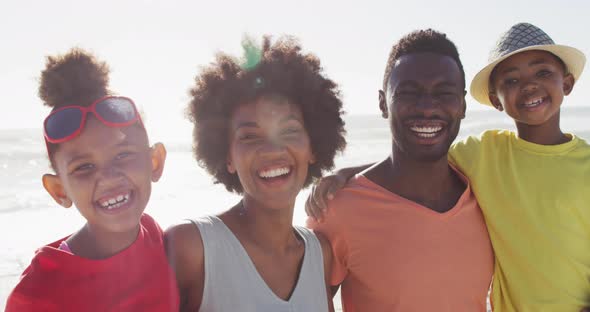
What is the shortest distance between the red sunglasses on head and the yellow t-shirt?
2207 millimetres

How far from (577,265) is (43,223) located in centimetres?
813

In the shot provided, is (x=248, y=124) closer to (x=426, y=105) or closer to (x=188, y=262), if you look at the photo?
(x=188, y=262)

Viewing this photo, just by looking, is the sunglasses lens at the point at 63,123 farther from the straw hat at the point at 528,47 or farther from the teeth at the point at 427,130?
the straw hat at the point at 528,47

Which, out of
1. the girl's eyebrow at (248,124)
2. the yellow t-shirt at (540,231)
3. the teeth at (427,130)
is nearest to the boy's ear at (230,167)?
the girl's eyebrow at (248,124)

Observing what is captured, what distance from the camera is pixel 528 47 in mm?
3357

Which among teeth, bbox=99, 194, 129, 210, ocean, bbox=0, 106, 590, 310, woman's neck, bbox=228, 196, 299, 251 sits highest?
teeth, bbox=99, 194, 129, 210

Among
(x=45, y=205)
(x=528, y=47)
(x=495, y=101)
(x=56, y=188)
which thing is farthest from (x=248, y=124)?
(x=45, y=205)

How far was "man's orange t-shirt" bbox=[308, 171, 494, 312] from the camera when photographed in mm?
2842

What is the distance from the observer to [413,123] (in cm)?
306

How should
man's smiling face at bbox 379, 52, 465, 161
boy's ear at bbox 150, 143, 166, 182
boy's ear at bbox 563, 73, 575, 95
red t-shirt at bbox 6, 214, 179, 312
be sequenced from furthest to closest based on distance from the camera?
1. boy's ear at bbox 563, 73, 575, 95
2. man's smiling face at bbox 379, 52, 465, 161
3. boy's ear at bbox 150, 143, 166, 182
4. red t-shirt at bbox 6, 214, 179, 312

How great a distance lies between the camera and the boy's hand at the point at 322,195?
A: 10.0ft

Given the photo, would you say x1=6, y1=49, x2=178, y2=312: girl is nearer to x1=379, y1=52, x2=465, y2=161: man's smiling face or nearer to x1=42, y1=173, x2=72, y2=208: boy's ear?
x1=42, y1=173, x2=72, y2=208: boy's ear

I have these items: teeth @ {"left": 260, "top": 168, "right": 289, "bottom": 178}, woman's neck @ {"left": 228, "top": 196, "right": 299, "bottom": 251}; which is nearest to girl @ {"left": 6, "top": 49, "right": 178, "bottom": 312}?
woman's neck @ {"left": 228, "top": 196, "right": 299, "bottom": 251}

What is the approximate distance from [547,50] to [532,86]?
1.01 ft
